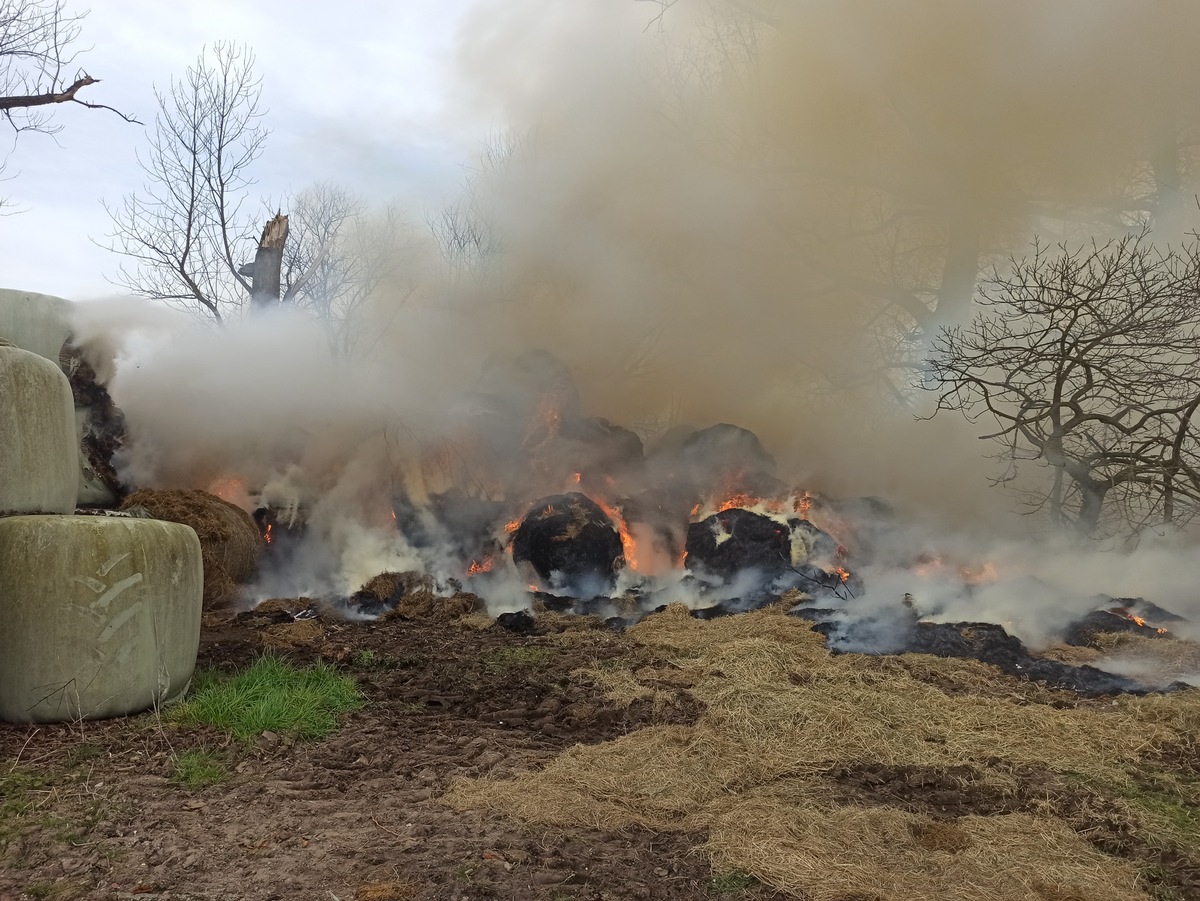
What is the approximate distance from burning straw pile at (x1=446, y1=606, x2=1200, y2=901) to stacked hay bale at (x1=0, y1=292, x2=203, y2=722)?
2395 mm

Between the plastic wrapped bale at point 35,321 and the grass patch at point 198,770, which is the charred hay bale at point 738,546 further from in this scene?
the plastic wrapped bale at point 35,321

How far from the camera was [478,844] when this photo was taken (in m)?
3.74

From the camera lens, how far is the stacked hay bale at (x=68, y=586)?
16.3 ft

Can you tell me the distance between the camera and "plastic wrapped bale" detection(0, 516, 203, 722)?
16.3ft

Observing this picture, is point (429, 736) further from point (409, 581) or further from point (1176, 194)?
point (1176, 194)

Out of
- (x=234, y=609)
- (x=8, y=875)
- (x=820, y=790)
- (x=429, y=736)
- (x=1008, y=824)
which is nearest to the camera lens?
(x=8, y=875)

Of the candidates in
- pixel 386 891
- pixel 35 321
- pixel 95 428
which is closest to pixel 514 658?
pixel 386 891

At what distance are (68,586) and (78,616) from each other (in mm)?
192

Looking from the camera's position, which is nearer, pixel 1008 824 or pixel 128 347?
pixel 1008 824

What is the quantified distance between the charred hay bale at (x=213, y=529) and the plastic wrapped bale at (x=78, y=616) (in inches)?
199

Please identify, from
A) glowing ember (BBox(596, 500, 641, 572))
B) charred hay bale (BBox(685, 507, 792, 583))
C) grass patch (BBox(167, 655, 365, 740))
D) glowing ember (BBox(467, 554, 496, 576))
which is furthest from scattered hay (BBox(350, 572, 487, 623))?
grass patch (BBox(167, 655, 365, 740))

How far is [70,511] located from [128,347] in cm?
685

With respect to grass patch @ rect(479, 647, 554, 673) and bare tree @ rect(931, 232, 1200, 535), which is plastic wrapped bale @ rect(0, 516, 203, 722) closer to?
grass patch @ rect(479, 647, 554, 673)

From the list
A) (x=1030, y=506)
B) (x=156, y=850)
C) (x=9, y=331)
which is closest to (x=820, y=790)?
(x=156, y=850)
